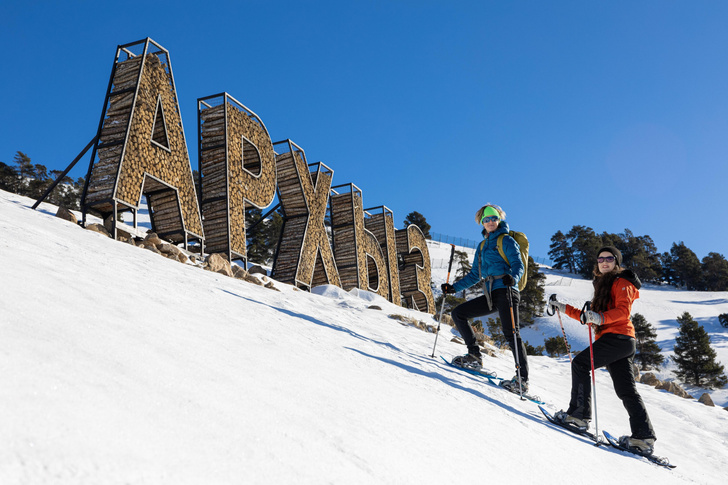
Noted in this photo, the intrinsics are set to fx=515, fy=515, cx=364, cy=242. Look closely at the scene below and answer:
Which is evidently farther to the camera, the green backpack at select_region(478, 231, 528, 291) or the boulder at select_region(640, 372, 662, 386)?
the boulder at select_region(640, 372, 662, 386)

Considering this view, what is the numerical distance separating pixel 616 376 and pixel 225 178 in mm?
A: 9316

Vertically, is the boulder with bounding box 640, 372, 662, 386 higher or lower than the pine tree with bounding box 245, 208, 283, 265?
lower

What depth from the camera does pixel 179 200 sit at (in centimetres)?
1070

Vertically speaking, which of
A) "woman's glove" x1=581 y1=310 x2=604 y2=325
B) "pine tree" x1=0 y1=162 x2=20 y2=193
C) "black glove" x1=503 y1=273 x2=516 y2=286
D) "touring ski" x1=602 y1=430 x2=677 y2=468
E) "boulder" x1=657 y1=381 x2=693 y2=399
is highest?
"pine tree" x1=0 y1=162 x2=20 y2=193

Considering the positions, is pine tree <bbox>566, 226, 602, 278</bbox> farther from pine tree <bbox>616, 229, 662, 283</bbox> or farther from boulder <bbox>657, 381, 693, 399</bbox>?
boulder <bbox>657, 381, 693, 399</bbox>

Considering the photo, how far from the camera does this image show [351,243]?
17109 mm

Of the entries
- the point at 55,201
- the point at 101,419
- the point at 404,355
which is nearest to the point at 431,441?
the point at 101,419

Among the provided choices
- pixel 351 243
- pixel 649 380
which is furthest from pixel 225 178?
pixel 649 380

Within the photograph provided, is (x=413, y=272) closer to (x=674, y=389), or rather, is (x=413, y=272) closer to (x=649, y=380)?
(x=649, y=380)

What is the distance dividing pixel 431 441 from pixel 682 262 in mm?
94031

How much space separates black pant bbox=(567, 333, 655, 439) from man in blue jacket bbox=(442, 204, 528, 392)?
764mm

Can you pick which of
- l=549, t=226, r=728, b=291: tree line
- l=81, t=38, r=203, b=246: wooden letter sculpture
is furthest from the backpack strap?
→ l=549, t=226, r=728, b=291: tree line

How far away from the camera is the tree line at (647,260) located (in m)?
78.1

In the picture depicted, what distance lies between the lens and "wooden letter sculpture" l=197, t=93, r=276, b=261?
11766 mm
